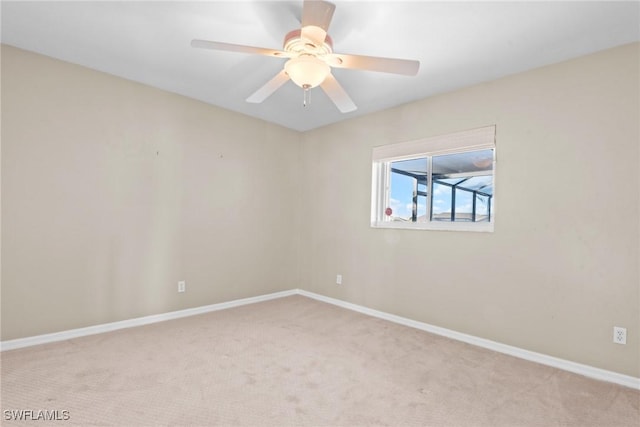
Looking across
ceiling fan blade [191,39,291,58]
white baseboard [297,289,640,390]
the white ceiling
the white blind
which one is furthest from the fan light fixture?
white baseboard [297,289,640,390]

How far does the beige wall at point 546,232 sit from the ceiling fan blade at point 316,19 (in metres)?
1.80

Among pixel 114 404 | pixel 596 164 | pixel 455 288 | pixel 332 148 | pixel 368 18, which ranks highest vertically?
pixel 368 18

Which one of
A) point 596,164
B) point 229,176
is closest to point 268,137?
point 229,176

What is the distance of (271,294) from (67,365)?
88.8 inches

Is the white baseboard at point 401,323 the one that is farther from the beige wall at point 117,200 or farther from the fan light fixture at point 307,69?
the fan light fixture at point 307,69

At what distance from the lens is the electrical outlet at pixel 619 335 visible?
2096mm

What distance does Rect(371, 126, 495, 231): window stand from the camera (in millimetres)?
2867

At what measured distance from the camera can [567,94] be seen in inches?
92.5

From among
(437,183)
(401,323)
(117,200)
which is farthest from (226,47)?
(401,323)

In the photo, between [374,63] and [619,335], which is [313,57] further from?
[619,335]

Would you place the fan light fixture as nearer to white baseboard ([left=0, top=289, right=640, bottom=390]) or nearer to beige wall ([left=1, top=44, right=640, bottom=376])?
beige wall ([left=1, top=44, right=640, bottom=376])

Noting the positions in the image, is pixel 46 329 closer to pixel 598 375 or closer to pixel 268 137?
pixel 268 137

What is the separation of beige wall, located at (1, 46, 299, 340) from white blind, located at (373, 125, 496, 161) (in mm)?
1608

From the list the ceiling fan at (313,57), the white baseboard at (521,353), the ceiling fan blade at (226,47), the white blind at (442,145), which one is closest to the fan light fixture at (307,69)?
the ceiling fan at (313,57)
